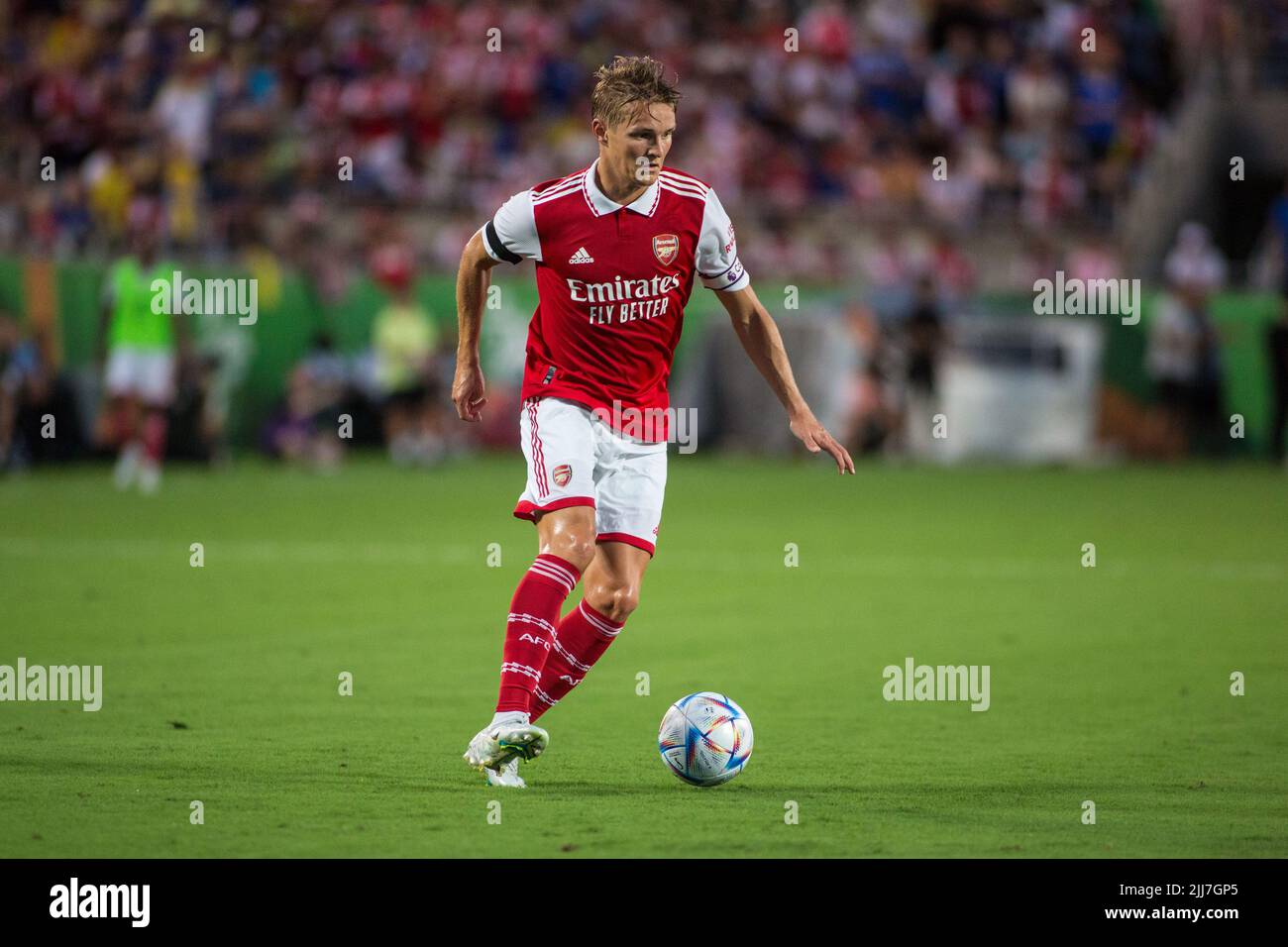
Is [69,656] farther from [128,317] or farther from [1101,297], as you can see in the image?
[1101,297]

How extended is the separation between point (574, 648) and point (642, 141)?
6.32ft

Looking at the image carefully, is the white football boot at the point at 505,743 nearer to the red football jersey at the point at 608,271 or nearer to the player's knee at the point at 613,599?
the player's knee at the point at 613,599

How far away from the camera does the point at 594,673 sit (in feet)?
32.6

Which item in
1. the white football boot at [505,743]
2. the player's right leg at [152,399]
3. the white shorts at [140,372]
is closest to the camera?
the white football boot at [505,743]

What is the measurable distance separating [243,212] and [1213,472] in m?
12.3

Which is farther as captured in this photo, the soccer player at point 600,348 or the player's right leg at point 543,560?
the soccer player at point 600,348

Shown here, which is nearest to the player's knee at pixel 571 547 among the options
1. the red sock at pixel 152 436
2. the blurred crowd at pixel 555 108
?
the red sock at pixel 152 436

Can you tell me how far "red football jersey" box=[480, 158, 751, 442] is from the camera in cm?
720

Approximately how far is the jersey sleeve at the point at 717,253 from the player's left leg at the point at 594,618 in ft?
3.66

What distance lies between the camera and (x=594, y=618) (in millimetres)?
7285

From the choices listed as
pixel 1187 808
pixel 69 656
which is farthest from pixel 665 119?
pixel 69 656

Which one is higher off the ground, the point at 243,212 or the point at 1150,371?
the point at 243,212

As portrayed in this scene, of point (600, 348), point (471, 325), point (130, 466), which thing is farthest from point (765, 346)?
point (130, 466)

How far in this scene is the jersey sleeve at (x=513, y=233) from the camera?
23.6 feet
